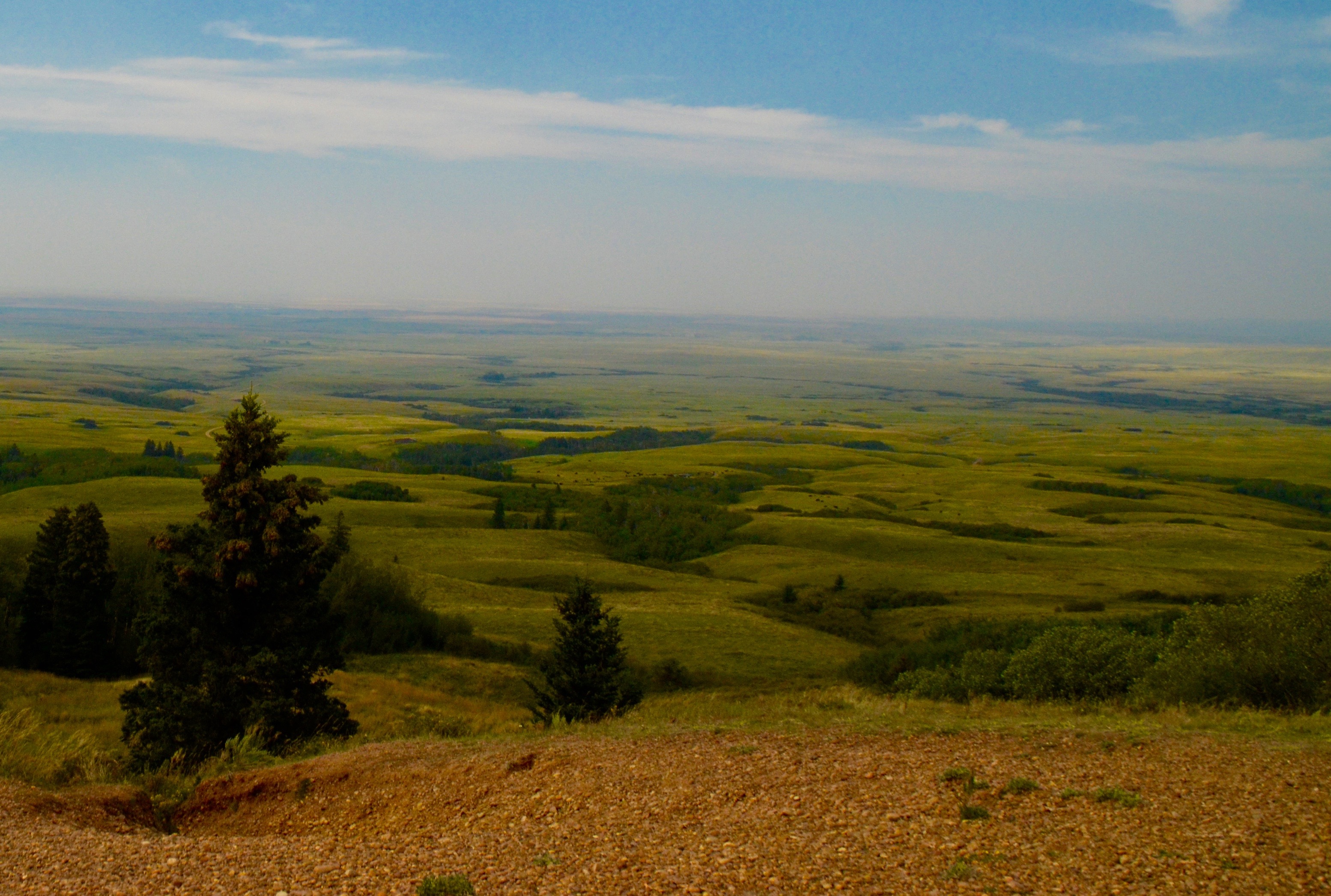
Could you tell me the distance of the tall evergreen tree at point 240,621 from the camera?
19.5m

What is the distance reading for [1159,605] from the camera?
6519 centimetres

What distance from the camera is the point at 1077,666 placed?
26000mm

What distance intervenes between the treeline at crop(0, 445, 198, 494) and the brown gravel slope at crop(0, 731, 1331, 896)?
105424mm

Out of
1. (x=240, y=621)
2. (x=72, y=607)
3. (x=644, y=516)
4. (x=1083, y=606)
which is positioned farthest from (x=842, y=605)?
(x=240, y=621)

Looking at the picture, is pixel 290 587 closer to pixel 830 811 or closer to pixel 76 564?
pixel 830 811

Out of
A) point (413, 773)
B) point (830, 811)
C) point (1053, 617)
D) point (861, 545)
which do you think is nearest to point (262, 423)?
point (413, 773)

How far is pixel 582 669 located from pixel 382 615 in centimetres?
2275

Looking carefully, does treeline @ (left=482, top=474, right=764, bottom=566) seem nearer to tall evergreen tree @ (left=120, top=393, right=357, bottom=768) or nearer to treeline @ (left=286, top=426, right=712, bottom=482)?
treeline @ (left=286, top=426, right=712, bottom=482)

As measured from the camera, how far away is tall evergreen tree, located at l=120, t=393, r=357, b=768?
19.5 metres

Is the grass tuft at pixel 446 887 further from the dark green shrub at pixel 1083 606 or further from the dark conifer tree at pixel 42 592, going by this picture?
the dark green shrub at pixel 1083 606

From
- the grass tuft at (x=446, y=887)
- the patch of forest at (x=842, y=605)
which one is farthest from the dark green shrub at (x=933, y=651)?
the grass tuft at (x=446, y=887)

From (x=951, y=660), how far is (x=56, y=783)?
31.0m

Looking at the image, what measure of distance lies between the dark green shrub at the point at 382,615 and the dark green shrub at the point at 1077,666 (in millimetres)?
30192

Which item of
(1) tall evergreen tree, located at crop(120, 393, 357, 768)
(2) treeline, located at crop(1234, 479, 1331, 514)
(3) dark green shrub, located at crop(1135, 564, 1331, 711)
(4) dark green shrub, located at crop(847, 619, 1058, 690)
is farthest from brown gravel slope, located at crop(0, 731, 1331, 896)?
(2) treeline, located at crop(1234, 479, 1331, 514)
